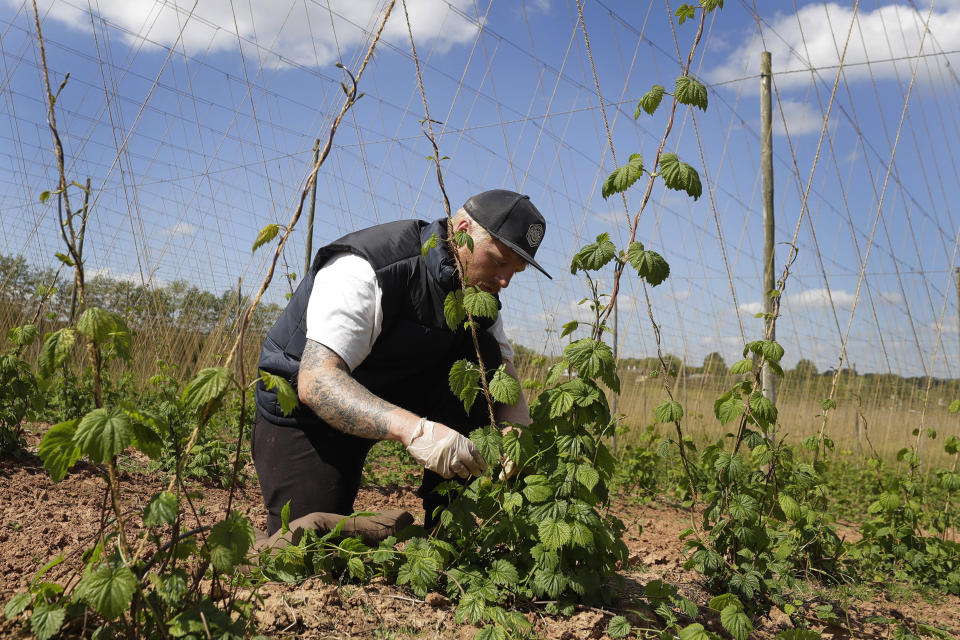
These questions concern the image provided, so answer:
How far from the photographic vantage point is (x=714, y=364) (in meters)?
6.77

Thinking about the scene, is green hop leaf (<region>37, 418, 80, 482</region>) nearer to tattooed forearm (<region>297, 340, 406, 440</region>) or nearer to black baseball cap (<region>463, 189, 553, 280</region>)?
tattooed forearm (<region>297, 340, 406, 440</region>)

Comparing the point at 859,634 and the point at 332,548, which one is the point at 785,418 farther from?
the point at 332,548

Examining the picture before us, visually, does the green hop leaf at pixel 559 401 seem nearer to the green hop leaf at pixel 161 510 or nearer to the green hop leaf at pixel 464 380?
the green hop leaf at pixel 464 380

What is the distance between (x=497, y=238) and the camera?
7.11 ft

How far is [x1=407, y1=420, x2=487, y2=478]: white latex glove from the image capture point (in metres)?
1.85

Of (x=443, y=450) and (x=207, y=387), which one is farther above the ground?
(x=207, y=387)

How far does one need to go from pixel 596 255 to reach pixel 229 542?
3.52 ft

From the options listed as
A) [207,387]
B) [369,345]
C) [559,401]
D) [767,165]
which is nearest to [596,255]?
[559,401]

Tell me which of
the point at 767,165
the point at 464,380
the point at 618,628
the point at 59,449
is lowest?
the point at 618,628

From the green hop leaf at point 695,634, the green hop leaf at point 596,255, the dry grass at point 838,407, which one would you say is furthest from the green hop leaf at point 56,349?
the dry grass at point 838,407

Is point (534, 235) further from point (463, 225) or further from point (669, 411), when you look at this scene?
point (669, 411)

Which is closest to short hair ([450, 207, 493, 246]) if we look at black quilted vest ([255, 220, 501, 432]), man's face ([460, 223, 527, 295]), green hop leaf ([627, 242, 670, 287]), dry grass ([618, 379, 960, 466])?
man's face ([460, 223, 527, 295])

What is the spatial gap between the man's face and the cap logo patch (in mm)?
67

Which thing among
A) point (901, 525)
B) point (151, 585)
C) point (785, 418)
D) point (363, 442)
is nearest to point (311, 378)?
point (363, 442)
